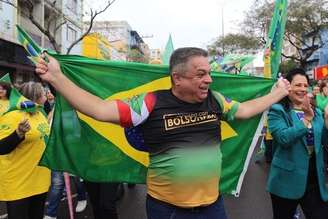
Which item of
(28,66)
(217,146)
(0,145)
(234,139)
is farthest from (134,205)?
(28,66)

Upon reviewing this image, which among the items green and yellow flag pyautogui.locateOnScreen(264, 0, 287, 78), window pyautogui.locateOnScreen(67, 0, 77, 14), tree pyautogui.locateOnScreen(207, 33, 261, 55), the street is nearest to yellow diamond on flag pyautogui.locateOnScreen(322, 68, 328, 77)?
the street

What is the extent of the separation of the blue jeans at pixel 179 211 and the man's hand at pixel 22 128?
1613 millimetres

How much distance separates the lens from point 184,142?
280 centimetres

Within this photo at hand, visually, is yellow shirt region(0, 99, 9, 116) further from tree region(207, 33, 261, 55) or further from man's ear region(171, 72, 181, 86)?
tree region(207, 33, 261, 55)

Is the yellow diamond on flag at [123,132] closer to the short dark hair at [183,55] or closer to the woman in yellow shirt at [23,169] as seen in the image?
the short dark hair at [183,55]

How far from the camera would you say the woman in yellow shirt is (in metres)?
4.29

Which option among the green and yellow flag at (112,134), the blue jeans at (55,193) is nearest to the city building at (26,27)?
the blue jeans at (55,193)

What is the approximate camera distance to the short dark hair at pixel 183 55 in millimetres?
2819

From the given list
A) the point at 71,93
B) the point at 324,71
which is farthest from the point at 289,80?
the point at 324,71

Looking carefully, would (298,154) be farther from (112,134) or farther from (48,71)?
(48,71)

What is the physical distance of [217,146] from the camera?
2951mm

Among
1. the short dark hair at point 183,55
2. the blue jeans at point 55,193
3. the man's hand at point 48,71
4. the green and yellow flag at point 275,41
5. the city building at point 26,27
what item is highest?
the city building at point 26,27

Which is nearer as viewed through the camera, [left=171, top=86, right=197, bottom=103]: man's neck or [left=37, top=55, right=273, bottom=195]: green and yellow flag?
[left=171, top=86, right=197, bottom=103]: man's neck

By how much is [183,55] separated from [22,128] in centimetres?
190
